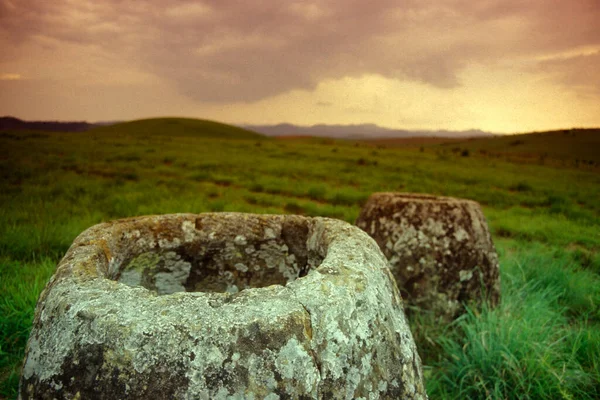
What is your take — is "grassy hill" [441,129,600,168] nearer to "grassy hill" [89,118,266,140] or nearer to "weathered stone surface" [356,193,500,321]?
"weathered stone surface" [356,193,500,321]

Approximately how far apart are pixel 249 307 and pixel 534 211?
1065 centimetres

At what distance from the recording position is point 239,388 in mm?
1249

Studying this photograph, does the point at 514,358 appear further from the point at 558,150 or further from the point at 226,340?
the point at 558,150

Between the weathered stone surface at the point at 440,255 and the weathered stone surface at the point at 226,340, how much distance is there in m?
2.42

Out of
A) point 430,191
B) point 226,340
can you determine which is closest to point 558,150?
point 430,191

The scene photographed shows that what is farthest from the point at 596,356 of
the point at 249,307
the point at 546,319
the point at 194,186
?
the point at 194,186

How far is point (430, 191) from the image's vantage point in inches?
477

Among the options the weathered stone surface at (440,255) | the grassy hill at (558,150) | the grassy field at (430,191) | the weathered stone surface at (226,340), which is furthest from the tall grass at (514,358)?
the grassy hill at (558,150)

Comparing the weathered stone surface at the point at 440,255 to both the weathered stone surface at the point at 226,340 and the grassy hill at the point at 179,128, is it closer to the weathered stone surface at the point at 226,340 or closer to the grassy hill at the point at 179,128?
the weathered stone surface at the point at 226,340

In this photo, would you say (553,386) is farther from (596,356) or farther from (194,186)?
(194,186)

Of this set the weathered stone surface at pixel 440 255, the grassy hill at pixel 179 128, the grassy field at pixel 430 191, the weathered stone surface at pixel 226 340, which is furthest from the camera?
the grassy hill at pixel 179 128

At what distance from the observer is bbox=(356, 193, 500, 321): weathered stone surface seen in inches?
164

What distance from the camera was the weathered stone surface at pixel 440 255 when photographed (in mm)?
4164

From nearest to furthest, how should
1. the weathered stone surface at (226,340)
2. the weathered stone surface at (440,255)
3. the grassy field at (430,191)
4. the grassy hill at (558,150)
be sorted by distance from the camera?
the weathered stone surface at (226,340) → the grassy field at (430,191) → the weathered stone surface at (440,255) → the grassy hill at (558,150)
